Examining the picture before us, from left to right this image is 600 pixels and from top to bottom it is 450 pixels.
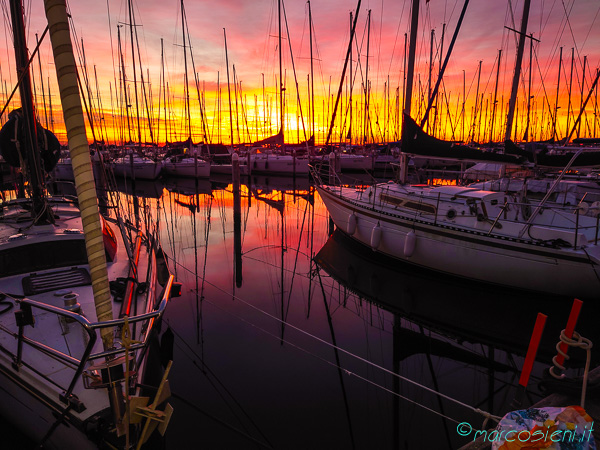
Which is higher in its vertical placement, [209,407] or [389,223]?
[389,223]

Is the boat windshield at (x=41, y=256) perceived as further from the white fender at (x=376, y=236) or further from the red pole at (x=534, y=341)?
the white fender at (x=376, y=236)

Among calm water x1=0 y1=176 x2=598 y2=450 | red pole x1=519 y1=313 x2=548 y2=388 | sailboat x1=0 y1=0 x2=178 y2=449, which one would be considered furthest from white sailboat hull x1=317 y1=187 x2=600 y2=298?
sailboat x1=0 y1=0 x2=178 y2=449

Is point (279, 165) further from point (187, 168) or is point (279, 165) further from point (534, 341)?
point (534, 341)

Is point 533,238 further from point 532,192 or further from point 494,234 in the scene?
point 532,192

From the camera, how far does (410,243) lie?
10375mm

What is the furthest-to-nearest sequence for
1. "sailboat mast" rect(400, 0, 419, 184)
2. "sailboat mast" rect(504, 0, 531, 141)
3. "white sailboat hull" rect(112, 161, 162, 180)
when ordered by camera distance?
"white sailboat hull" rect(112, 161, 162, 180), "sailboat mast" rect(504, 0, 531, 141), "sailboat mast" rect(400, 0, 419, 184)

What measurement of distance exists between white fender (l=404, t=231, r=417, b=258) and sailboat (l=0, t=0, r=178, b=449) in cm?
686

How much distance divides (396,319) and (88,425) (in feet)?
21.8

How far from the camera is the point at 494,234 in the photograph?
29.6 feet

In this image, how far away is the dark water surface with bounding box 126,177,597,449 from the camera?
5.03m

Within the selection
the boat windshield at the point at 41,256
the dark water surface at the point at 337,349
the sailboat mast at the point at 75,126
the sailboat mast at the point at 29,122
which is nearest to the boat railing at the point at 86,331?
the sailboat mast at the point at 75,126

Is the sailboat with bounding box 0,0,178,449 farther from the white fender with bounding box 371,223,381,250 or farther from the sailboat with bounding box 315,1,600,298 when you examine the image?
the sailboat with bounding box 315,1,600,298

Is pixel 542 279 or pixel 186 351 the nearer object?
pixel 186 351

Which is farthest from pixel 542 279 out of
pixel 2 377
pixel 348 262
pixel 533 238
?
pixel 2 377
